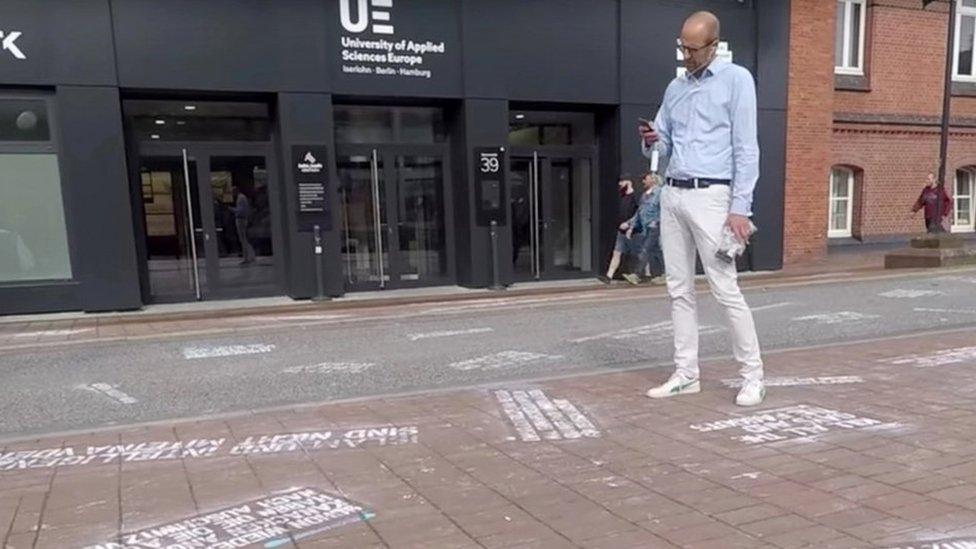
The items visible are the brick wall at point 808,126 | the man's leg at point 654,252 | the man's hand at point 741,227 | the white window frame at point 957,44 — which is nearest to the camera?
the man's hand at point 741,227

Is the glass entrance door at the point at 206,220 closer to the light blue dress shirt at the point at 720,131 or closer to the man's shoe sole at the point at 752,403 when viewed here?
the light blue dress shirt at the point at 720,131

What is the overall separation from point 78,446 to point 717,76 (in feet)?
14.5

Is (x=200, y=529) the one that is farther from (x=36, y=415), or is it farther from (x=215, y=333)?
(x=215, y=333)

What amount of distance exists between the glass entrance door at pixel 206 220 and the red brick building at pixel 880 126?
1022 centimetres

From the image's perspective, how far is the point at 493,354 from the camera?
21.8 ft

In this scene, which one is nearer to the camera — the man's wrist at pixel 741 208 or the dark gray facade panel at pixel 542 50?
the man's wrist at pixel 741 208

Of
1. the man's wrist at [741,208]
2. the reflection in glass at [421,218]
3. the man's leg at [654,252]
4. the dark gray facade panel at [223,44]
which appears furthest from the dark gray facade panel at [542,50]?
the man's wrist at [741,208]

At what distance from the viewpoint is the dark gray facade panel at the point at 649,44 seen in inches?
483

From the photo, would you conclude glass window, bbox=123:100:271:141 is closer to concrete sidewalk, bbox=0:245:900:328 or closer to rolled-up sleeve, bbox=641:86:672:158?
concrete sidewalk, bbox=0:245:900:328

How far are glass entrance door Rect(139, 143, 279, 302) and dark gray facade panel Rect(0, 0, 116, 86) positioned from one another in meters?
1.30

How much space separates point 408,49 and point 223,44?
2739 mm

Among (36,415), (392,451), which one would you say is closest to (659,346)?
(392,451)

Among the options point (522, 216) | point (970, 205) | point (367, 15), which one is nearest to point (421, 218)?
point (522, 216)

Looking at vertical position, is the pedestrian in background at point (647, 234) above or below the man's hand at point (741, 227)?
below
